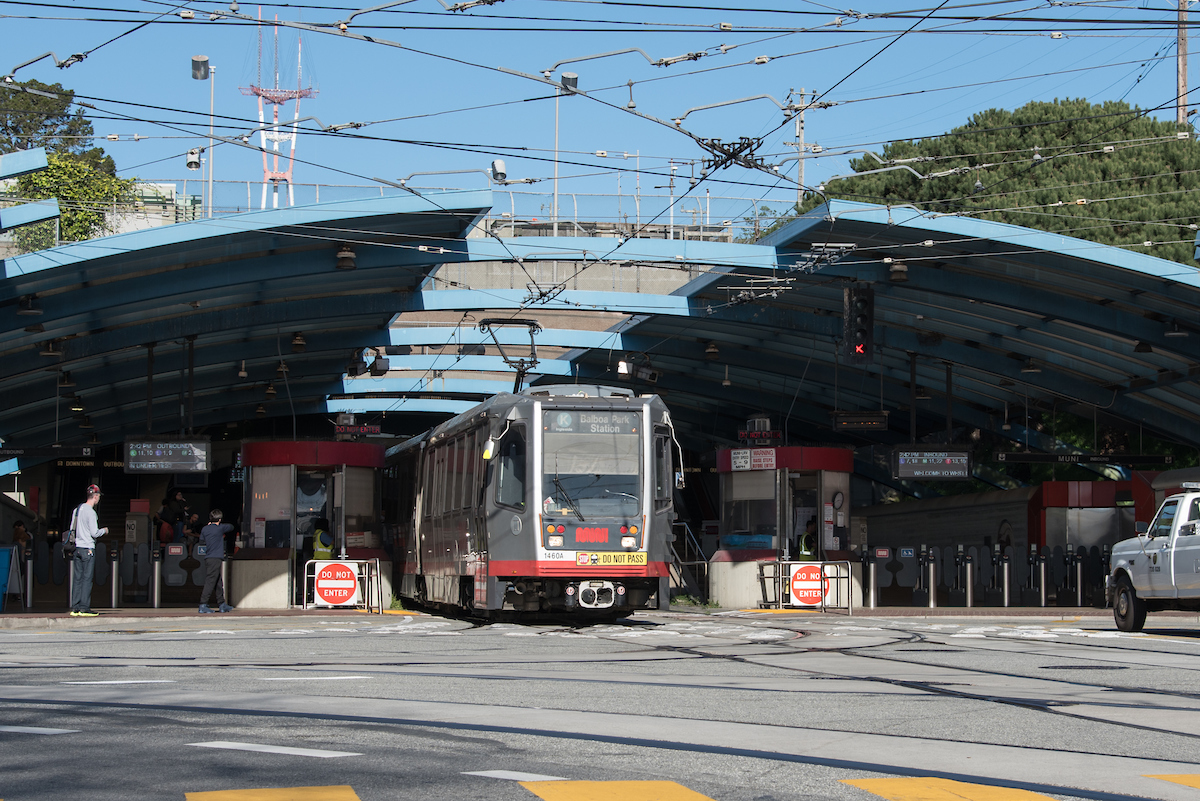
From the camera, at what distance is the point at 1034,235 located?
71.2 ft

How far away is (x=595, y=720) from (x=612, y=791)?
2437 mm

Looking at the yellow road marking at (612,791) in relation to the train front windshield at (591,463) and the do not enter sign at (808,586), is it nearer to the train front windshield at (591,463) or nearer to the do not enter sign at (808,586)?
the train front windshield at (591,463)

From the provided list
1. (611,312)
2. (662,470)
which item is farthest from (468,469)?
(611,312)

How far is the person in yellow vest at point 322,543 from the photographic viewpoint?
1014 inches

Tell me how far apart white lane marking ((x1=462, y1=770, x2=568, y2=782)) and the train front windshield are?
1211 centimetres

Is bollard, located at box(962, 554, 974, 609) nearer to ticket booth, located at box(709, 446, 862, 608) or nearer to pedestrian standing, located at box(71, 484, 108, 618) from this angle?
ticket booth, located at box(709, 446, 862, 608)

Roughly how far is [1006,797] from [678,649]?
351 inches

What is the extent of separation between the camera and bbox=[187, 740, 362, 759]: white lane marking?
6.72m

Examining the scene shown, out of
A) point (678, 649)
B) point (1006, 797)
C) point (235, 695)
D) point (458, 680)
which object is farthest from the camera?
point (678, 649)

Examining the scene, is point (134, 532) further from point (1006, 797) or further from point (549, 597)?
point (1006, 797)

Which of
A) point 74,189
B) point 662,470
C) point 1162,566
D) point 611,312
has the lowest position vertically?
point 1162,566

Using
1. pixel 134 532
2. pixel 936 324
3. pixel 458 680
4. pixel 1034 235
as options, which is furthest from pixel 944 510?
pixel 458 680

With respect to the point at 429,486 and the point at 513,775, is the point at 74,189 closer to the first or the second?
the point at 429,486

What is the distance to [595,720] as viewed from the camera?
8.33 meters
